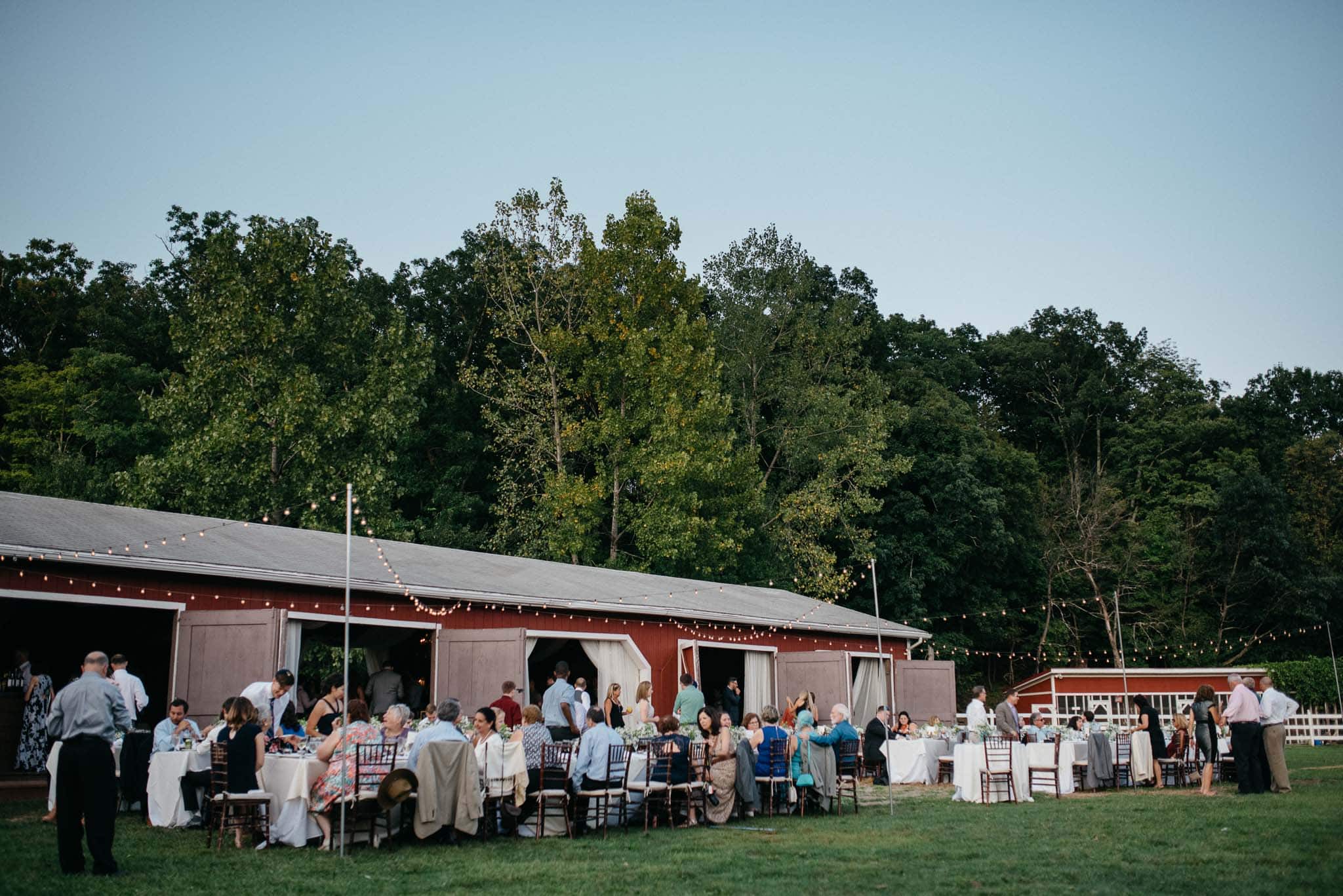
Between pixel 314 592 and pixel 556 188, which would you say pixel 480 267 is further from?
pixel 314 592

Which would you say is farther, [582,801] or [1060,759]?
[1060,759]

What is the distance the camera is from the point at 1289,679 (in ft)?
109

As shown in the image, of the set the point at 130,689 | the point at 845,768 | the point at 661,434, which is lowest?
the point at 845,768

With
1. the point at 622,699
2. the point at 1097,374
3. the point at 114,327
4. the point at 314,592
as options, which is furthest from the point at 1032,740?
the point at 1097,374

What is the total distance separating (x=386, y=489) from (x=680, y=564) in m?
7.68

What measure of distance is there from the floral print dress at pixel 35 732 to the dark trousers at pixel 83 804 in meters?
5.49

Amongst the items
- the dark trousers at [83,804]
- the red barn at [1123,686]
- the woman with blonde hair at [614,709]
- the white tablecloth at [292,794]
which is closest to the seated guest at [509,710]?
the woman with blonde hair at [614,709]

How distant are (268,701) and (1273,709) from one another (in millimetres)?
11067

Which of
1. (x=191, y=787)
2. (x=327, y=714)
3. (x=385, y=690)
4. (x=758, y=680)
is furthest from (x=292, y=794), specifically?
(x=758, y=680)

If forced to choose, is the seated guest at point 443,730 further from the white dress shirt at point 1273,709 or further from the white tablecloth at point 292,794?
the white dress shirt at point 1273,709

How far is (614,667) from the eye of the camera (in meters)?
18.0

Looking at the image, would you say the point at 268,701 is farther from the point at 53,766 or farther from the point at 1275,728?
the point at 1275,728

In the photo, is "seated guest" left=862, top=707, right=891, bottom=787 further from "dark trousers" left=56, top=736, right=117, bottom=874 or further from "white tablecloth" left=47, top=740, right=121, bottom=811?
"dark trousers" left=56, top=736, right=117, bottom=874

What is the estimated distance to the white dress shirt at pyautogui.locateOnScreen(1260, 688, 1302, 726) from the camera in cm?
1356
